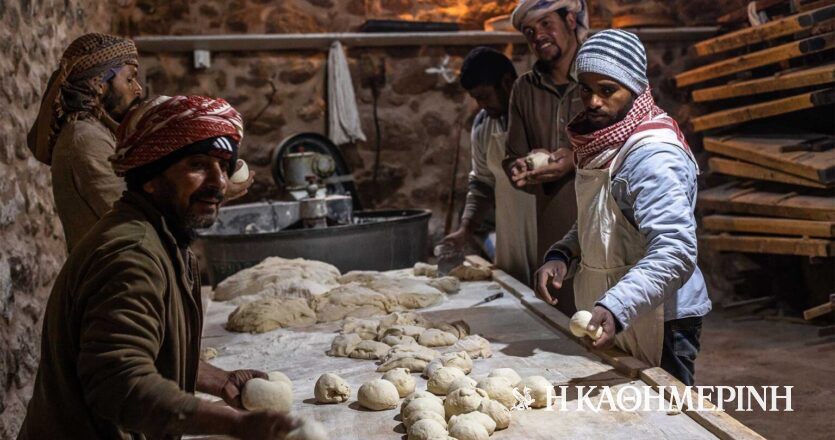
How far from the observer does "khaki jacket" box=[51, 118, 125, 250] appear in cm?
291

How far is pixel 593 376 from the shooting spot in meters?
2.46

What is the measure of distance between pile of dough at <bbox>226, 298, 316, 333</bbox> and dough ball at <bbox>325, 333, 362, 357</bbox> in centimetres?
42

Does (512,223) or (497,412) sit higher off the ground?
(512,223)

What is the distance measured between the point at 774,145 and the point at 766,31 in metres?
0.89

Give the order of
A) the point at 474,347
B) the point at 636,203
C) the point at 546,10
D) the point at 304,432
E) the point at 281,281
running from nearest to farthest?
the point at 304,432
the point at 636,203
the point at 474,347
the point at 546,10
the point at 281,281

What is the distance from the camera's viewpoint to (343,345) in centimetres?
294

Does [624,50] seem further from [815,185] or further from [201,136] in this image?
[815,185]

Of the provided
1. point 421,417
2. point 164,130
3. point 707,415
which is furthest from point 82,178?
point 707,415

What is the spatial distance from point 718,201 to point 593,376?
466 centimetres

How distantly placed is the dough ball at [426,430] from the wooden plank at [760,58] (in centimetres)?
486

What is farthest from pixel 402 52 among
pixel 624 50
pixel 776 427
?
pixel 624 50

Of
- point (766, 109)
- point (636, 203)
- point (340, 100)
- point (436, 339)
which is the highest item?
point (340, 100)

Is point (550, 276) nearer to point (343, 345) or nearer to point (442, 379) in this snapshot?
point (442, 379)

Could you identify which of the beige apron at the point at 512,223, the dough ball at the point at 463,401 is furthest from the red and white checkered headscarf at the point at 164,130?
the beige apron at the point at 512,223
